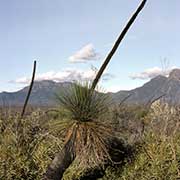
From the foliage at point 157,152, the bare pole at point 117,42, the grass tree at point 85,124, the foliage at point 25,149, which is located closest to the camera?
the grass tree at point 85,124

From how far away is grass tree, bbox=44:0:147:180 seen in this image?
20.3 feet

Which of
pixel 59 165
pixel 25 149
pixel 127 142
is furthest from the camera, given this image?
pixel 25 149

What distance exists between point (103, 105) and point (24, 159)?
2763 millimetres

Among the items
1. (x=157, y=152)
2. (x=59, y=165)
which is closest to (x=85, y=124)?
(x=59, y=165)

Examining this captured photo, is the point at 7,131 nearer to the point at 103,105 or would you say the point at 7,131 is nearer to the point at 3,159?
the point at 3,159

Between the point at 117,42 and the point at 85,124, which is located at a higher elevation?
the point at 117,42

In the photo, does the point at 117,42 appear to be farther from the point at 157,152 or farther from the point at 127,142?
the point at 157,152

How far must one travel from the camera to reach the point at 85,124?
625 cm

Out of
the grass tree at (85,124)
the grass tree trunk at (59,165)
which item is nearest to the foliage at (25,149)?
the grass tree trunk at (59,165)

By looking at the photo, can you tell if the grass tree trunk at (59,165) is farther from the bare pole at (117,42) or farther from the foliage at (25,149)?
the foliage at (25,149)

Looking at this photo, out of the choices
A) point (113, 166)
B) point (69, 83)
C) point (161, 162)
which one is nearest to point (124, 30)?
point (69, 83)

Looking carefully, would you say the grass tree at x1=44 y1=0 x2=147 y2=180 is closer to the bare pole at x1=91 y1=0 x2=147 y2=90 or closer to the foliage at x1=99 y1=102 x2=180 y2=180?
the bare pole at x1=91 y1=0 x2=147 y2=90

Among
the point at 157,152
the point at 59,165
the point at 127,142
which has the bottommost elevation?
the point at 59,165

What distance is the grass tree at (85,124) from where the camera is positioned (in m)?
6.18
